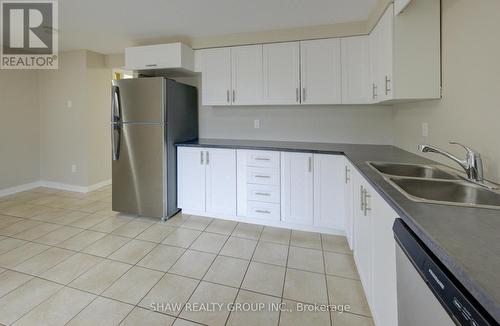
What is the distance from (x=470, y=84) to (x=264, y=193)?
1.95 metres

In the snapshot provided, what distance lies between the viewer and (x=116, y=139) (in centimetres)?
302

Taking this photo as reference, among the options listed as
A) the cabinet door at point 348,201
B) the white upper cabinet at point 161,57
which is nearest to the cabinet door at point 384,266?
the cabinet door at point 348,201

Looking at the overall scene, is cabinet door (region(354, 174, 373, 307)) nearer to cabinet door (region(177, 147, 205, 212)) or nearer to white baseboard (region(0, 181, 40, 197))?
cabinet door (region(177, 147, 205, 212))

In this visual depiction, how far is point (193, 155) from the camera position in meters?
3.04

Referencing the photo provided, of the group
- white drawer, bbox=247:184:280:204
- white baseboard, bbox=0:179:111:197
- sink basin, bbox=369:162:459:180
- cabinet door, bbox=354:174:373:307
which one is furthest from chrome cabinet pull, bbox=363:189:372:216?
white baseboard, bbox=0:179:111:197

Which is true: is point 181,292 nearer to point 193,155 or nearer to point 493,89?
point 193,155

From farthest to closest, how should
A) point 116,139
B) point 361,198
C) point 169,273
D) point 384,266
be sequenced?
point 116,139
point 169,273
point 361,198
point 384,266

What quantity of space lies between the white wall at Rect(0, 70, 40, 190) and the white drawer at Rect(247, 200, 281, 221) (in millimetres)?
4037

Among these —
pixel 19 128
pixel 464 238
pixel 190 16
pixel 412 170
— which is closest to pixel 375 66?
pixel 412 170

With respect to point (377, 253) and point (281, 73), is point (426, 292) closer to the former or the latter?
point (377, 253)

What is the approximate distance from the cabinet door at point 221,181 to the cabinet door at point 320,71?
1.13m

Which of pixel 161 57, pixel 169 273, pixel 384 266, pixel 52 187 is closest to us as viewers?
pixel 384 266

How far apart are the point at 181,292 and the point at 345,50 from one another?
9.35 feet

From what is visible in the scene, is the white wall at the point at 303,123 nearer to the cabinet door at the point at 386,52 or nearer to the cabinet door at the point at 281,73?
the cabinet door at the point at 281,73
